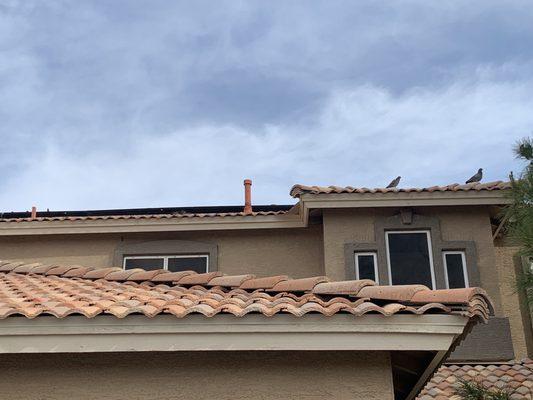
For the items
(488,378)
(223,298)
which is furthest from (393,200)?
(223,298)

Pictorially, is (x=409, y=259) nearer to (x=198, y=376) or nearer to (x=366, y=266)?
(x=366, y=266)

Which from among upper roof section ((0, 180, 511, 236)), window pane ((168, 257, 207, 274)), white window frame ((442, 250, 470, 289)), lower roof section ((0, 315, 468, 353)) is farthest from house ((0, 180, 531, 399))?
white window frame ((442, 250, 470, 289))

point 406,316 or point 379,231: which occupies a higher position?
point 379,231

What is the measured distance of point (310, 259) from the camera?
13875mm

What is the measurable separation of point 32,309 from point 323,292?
7.70ft

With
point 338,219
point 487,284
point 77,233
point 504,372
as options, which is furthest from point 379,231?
point 77,233

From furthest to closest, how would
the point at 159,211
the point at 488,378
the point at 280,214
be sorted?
1. the point at 159,211
2. the point at 280,214
3. the point at 488,378

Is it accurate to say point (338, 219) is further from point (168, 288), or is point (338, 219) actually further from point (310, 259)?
point (168, 288)

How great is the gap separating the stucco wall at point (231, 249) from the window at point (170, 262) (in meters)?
0.35

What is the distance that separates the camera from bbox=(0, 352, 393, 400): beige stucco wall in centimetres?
538

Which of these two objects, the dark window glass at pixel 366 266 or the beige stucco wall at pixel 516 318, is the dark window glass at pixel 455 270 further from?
the dark window glass at pixel 366 266

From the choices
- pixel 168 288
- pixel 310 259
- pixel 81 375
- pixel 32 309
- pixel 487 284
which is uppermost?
pixel 310 259

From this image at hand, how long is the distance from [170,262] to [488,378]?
6.47 meters

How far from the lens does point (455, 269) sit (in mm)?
12789
